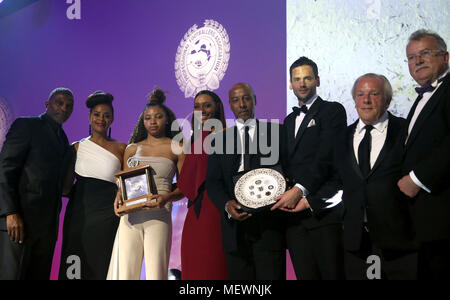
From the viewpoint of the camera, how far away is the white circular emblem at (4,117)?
5.84 metres

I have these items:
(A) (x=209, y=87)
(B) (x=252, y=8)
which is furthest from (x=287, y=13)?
(A) (x=209, y=87)

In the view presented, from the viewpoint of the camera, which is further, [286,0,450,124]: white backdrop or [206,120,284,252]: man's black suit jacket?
[286,0,450,124]: white backdrop

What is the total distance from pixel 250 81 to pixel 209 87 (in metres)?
0.44

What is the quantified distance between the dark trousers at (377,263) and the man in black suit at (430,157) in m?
0.08

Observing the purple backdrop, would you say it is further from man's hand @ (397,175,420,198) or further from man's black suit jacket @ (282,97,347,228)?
man's hand @ (397,175,420,198)

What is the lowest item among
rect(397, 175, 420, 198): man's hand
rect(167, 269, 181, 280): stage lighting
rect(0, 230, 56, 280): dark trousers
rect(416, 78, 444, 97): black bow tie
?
rect(167, 269, 181, 280): stage lighting

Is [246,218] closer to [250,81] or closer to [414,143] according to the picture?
[414,143]

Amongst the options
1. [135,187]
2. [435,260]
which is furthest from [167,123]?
[435,260]

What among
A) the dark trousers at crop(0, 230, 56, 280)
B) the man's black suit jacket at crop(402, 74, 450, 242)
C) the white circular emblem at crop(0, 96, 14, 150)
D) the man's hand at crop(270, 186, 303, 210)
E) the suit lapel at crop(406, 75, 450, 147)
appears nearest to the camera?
the man's black suit jacket at crop(402, 74, 450, 242)

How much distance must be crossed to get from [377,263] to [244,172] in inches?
41.7

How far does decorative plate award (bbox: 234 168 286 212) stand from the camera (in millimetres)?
3383

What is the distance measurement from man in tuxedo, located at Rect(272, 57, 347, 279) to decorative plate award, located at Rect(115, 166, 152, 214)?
3.53ft

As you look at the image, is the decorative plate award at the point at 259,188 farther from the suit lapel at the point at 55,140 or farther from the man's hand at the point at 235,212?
the suit lapel at the point at 55,140

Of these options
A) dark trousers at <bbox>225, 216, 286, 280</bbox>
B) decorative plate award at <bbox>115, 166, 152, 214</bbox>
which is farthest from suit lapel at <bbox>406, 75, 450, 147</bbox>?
decorative plate award at <bbox>115, 166, 152, 214</bbox>
